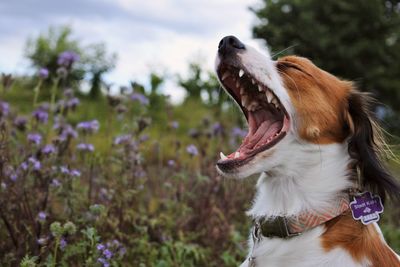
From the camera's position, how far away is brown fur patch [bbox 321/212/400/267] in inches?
113

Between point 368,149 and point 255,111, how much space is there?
66cm

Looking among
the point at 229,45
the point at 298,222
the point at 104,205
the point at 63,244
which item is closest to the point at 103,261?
the point at 63,244

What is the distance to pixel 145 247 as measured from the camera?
14.7 feet

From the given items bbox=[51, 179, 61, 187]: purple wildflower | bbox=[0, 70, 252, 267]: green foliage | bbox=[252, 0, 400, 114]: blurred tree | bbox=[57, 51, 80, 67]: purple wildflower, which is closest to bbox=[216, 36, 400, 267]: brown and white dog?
bbox=[0, 70, 252, 267]: green foliage

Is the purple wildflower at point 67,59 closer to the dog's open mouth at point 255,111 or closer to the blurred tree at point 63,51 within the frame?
the dog's open mouth at point 255,111

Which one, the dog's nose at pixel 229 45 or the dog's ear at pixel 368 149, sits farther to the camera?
the dog's nose at pixel 229 45

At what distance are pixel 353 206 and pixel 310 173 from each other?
0.29 meters

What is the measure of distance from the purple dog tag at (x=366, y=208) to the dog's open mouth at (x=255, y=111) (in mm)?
484

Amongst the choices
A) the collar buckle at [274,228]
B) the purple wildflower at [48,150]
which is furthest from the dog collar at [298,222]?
the purple wildflower at [48,150]

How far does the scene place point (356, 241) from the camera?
290 cm

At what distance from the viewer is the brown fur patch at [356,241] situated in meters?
2.87

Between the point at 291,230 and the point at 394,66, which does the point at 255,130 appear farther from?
the point at 394,66

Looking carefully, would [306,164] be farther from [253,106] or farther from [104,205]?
[104,205]

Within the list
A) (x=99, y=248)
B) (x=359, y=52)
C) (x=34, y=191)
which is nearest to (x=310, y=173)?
(x=99, y=248)
